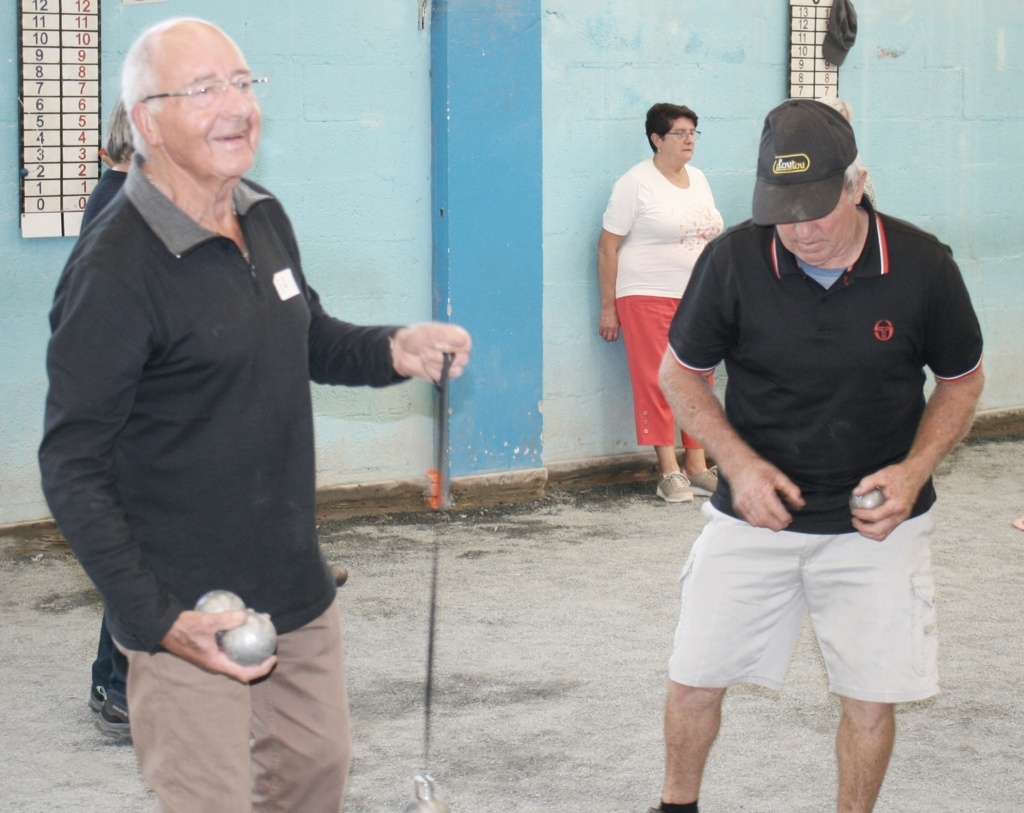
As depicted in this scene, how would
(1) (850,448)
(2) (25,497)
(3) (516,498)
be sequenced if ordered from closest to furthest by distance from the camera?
1. (1) (850,448)
2. (2) (25,497)
3. (3) (516,498)

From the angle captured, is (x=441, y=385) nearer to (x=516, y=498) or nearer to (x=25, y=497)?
(x=25, y=497)

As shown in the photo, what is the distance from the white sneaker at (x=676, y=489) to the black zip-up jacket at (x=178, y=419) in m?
3.99

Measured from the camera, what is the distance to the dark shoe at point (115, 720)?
11.6 feet

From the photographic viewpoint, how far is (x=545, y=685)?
392 centimetres

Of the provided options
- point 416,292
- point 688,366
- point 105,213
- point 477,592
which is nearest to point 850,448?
point 688,366

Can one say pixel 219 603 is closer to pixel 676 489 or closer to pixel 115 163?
pixel 115 163

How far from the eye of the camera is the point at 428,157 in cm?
583

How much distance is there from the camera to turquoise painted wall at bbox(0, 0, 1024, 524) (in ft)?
17.3

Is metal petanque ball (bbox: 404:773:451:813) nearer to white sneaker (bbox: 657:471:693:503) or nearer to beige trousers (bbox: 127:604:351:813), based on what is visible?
beige trousers (bbox: 127:604:351:813)

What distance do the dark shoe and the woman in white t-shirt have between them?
10.0ft

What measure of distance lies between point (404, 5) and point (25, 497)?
8.18 ft

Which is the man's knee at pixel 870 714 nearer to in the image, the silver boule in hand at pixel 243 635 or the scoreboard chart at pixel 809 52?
the silver boule in hand at pixel 243 635

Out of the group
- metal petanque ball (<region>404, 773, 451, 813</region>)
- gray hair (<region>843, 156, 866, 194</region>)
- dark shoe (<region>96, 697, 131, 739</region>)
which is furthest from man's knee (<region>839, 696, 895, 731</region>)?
dark shoe (<region>96, 697, 131, 739</region>)

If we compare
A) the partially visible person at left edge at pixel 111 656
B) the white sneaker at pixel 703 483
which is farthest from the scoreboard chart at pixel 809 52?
the partially visible person at left edge at pixel 111 656
